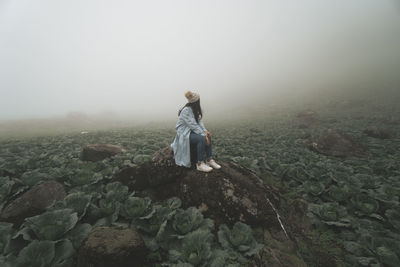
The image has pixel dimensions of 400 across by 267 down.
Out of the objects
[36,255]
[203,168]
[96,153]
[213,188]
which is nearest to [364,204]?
[213,188]

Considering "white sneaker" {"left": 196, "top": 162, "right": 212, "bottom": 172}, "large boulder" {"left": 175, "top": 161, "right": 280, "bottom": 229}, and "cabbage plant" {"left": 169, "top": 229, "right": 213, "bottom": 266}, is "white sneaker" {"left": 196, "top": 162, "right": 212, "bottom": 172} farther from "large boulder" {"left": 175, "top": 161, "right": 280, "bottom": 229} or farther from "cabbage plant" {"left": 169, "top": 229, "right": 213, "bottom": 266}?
"cabbage plant" {"left": 169, "top": 229, "right": 213, "bottom": 266}

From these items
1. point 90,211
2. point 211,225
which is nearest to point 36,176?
point 90,211

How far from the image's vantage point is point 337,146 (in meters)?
9.55

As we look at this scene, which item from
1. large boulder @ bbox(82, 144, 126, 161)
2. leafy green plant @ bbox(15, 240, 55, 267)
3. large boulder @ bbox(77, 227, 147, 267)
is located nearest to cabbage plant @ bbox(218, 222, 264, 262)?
large boulder @ bbox(77, 227, 147, 267)

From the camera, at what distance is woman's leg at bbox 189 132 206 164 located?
483 centimetres

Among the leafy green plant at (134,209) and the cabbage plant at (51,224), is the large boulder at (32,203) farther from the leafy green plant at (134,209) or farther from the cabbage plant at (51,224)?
the leafy green plant at (134,209)

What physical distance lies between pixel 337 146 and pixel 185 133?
384 inches

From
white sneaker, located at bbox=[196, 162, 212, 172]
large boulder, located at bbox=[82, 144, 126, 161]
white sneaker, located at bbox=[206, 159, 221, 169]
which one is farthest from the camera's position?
large boulder, located at bbox=[82, 144, 126, 161]

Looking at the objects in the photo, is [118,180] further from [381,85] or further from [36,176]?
[381,85]

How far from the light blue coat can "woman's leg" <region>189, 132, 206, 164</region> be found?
12 centimetres

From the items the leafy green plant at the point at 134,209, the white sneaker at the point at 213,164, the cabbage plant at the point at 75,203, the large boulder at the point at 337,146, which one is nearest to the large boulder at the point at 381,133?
the large boulder at the point at 337,146

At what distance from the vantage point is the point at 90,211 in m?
3.89

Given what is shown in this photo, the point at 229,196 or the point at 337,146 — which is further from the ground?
the point at 229,196

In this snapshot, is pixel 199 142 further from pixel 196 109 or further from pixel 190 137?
pixel 196 109
